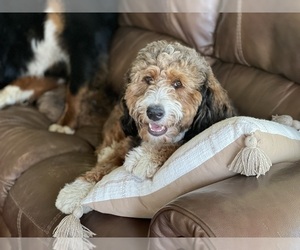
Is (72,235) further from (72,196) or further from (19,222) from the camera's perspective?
(19,222)

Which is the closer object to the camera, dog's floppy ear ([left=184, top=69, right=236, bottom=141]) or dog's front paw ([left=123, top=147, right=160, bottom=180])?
dog's front paw ([left=123, top=147, right=160, bottom=180])

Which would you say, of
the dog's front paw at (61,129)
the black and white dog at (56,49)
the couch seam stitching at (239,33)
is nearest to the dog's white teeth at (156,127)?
the couch seam stitching at (239,33)

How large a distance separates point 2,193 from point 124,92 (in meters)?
0.62

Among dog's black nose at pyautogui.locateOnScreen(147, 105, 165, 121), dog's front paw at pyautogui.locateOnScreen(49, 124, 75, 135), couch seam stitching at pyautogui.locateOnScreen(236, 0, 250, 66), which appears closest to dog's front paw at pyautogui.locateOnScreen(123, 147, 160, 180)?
dog's black nose at pyautogui.locateOnScreen(147, 105, 165, 121)

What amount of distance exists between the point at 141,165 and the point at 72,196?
0.81ft

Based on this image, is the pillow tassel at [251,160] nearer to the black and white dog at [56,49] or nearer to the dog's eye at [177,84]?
the dog's eye at [177,84]

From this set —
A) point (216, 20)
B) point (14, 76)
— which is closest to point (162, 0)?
point (216, 20)

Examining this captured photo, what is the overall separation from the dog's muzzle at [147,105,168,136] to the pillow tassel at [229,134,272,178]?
31 centimetres

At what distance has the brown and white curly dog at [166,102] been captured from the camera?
1.49 metres

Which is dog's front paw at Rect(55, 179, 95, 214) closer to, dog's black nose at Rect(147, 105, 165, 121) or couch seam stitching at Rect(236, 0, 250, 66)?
dog's black nose at Rect(147, 105, 165, 121)

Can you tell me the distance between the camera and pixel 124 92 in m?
1.64

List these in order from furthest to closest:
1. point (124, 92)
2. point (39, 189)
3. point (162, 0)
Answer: point (162, 0), point (39, 189), point (124, 92)

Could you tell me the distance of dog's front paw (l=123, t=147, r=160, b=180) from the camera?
4.64 feet

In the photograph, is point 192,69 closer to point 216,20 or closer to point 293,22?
point 293,22
